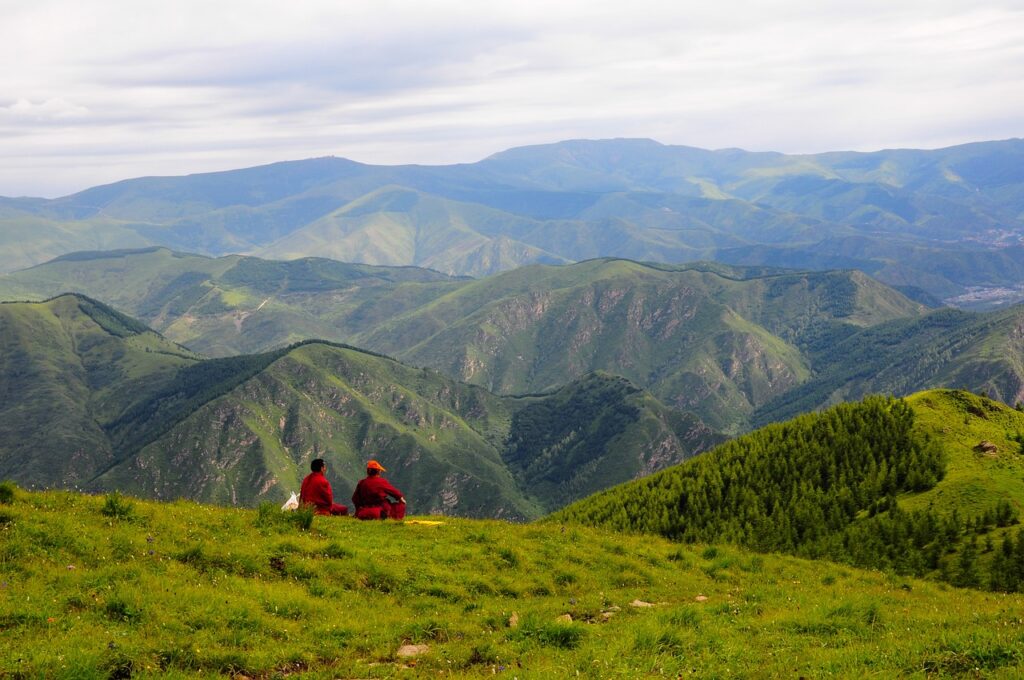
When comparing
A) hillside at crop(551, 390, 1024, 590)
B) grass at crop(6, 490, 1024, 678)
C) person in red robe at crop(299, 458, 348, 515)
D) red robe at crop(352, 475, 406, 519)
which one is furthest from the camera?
hillside at crop(551, 390, 1024, 590)

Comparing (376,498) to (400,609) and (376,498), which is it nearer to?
(376,498)

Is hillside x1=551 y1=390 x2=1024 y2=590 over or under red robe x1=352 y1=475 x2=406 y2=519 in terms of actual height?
under

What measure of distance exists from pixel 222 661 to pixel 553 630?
350 inches

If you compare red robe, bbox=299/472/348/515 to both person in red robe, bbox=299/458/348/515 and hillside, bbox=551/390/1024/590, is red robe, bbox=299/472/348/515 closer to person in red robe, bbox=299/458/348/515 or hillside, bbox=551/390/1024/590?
person in red robe, bbox=299/458/348/515

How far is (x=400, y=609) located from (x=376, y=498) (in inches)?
386

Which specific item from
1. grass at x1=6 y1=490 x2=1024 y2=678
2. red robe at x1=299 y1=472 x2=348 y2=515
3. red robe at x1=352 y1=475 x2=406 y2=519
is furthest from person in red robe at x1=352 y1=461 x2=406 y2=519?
grass at x1=6 y1=490 x2=1024 y2=678

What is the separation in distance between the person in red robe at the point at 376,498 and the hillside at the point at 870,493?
23857mm

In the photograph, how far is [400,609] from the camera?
22.4 m

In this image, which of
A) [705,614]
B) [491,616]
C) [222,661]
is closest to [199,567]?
[222,661]

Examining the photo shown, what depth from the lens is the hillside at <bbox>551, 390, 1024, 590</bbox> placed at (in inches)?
1604

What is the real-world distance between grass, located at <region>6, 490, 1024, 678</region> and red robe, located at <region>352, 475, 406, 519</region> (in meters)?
1.61

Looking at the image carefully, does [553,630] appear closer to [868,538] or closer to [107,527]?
[107,527]

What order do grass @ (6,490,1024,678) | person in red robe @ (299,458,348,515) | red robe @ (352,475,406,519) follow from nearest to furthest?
1. grass @ (6,490,1024,678)
2. person in red robe @ (299,458,348,515)
3. red robe @ (352,475,406,519)

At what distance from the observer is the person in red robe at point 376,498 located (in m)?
31.3
